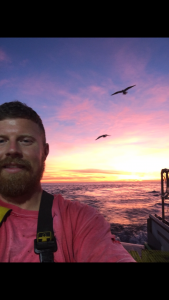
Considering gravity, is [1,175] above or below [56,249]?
above

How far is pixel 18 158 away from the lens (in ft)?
5.38

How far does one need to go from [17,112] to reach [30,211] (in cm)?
109

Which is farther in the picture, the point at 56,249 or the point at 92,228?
the point at 92,228

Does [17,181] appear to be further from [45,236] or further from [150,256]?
[150,256]

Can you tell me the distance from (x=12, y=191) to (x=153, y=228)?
285 inches

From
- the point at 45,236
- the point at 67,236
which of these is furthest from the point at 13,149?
the point at 67,236

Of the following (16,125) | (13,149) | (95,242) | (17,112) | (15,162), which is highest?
(17,112)

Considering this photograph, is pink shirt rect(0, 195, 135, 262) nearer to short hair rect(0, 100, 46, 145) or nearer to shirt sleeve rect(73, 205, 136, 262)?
shirt sleeve rect(73, 205, 136, 262)

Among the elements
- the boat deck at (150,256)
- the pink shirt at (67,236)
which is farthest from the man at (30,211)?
the boat deck at (150,256)
